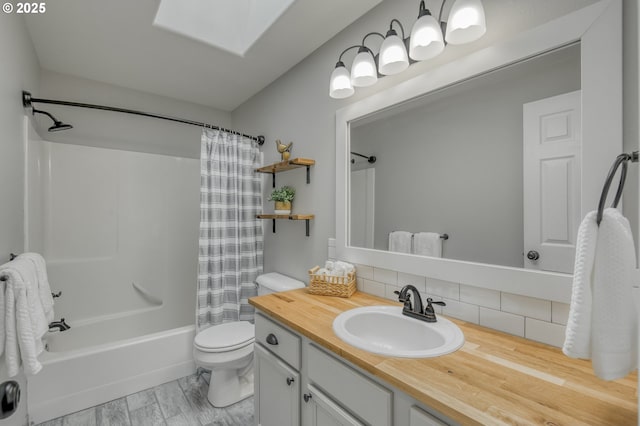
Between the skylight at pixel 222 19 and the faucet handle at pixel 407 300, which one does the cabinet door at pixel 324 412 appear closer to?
the faucet handle at pixel 407 300

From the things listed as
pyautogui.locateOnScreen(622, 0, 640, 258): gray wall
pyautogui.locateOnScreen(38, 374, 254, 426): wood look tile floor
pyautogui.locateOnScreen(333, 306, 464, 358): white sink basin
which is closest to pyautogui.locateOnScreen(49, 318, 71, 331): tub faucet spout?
pyautogui.locateOnScreen(38, 374, 254, 426): wood look tile floor

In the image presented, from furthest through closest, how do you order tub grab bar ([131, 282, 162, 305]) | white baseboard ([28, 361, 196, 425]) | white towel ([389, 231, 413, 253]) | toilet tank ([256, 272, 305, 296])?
tub grab bar ([131, 282, 162, 305]) → toilet tank ([256, 272, 305, 296]) → white baseboard ([28, 361, 196, 425]) → white towel ([389, 231, 413, 253])

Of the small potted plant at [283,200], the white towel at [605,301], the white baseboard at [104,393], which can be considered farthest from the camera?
the small potted plant at [283,200]

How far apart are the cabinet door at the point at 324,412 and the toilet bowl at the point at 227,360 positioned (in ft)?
2.77

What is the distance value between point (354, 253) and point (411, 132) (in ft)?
2.38

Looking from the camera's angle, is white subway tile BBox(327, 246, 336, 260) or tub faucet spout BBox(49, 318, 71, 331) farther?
white subway tile BBox(327, 246, 336, 260)

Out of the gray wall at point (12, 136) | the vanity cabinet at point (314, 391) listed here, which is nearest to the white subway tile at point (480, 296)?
the vanity cabinet at point (314, 391)

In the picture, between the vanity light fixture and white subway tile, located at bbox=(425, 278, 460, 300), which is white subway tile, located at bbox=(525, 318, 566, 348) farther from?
the vanity light fixture

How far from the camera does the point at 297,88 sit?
217 cm

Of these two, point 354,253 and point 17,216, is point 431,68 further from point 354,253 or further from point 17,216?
point 17,216

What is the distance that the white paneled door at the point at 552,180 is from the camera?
961 mm

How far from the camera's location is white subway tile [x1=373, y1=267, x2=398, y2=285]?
→ 4.92ft

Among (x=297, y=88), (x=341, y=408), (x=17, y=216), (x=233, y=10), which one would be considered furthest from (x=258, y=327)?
(x=233, y=10)

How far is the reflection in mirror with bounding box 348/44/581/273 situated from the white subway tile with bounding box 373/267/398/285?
13cm
